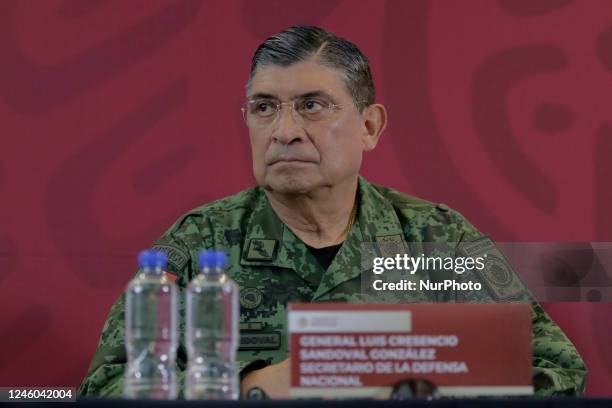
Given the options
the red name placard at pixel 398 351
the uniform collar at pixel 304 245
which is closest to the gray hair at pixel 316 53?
the uniform collar at pixel 304 245

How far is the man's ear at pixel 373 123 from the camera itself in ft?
10.3

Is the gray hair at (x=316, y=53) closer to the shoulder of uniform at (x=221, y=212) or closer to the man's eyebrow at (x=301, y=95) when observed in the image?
the man's eyebrow at (x=301, y=95)

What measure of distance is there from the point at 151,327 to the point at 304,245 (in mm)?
961

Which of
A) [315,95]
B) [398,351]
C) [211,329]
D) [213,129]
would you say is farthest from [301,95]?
[398,351]

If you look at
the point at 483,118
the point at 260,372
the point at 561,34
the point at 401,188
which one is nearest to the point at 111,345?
the point at 260,372

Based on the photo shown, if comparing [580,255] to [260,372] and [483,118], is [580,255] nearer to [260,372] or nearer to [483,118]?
[483,118]

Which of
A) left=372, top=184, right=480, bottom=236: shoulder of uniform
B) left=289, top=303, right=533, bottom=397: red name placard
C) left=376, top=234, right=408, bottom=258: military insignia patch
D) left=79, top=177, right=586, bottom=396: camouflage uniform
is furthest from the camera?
left=372, top=184, right=480, bottom=236: shoulder of uniform

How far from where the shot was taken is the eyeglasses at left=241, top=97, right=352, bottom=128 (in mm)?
2895

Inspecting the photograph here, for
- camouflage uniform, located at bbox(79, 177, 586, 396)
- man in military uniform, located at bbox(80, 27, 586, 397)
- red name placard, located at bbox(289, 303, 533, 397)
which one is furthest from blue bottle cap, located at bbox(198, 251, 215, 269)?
man in military uniform, located at bbox(80, 27, 586, 397)

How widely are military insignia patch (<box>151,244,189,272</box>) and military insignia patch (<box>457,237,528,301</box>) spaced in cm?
72

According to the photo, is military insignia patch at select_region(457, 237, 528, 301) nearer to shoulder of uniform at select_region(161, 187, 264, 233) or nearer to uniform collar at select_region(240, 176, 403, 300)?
uniform collar at select_region(240, 176, 403, 300)

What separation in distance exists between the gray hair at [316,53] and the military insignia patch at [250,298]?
564mm

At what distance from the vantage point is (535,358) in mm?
2588

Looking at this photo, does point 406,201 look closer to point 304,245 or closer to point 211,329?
point 304,245
